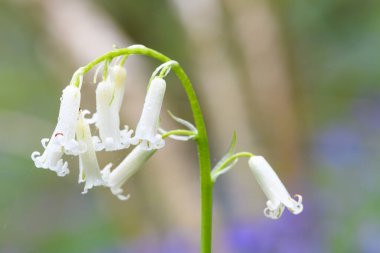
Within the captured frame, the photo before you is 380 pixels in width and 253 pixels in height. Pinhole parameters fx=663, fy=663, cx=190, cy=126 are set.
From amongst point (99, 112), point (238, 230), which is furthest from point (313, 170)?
point (99, 112)

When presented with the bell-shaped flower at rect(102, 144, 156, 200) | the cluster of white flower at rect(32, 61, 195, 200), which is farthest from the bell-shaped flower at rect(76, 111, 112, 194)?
the bell-shaped flower at rect(102, 144, 156, 200)

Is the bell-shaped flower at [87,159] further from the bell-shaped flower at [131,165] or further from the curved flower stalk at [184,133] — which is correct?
the curved flower stalk at [184,133]

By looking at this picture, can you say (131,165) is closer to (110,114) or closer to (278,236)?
(110,114)

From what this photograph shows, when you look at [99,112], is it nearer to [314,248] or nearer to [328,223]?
[314,248]

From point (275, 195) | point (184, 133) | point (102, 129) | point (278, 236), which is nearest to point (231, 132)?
point (278, 236)

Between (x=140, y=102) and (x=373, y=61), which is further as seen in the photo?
(x=373, y=61)

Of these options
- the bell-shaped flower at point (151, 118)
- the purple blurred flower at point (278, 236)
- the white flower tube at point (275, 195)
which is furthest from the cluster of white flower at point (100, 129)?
the purple blurred flower at point (278, 236)
